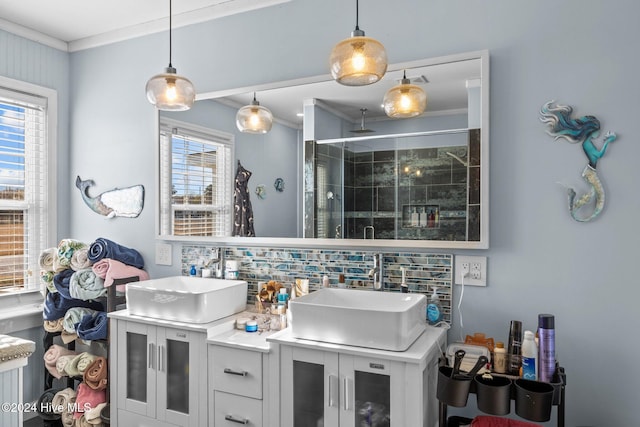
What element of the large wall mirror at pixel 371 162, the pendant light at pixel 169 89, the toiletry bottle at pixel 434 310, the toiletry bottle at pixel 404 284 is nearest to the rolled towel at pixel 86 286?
the large wall mirror at pixel 371 162

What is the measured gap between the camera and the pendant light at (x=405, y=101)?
2.13 meters

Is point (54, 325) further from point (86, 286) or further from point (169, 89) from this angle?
point (169, 89)

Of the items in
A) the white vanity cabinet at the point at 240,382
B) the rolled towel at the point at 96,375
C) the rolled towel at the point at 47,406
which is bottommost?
the rolled towel at the point at 47,406

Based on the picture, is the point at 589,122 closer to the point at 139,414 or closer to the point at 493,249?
the point at 493,249

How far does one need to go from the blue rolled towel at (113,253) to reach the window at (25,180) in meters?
0.67

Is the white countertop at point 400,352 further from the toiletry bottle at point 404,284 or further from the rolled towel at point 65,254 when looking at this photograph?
the rolled towel at point 65,254

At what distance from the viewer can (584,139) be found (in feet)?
6.19

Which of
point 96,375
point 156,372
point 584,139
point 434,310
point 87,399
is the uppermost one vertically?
point 584,139

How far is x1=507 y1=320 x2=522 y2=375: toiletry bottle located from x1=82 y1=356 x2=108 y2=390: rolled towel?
2.25 meters

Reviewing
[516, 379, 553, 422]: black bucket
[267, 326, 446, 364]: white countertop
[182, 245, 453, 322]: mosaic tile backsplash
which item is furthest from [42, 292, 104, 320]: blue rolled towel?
[516, 379, 553, 422]: black bucket

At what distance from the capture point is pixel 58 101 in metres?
3.27

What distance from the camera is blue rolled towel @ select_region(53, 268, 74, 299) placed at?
9.17ft

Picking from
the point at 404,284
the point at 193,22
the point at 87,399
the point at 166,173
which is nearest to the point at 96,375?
the point at 87,399

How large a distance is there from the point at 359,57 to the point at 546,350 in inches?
50.0
